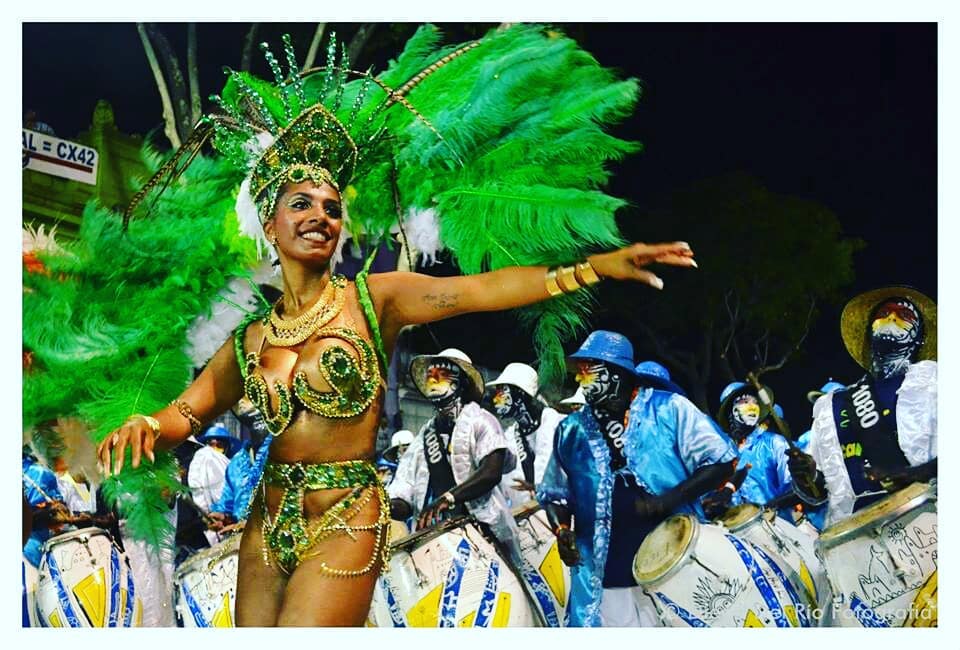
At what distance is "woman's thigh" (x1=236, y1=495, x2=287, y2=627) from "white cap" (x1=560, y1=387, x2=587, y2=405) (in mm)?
1428

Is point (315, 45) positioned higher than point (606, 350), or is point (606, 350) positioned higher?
point (315, 45)

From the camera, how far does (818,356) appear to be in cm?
532

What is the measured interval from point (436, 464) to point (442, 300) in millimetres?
810

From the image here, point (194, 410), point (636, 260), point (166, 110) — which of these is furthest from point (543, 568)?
point (166, 110)

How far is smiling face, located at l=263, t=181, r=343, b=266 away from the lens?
501 cm

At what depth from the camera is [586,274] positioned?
493 centimetres

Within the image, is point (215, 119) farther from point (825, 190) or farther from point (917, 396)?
point (917, 396)

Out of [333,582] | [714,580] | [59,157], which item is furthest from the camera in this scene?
[59,157]

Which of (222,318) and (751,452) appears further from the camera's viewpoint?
(222,318)

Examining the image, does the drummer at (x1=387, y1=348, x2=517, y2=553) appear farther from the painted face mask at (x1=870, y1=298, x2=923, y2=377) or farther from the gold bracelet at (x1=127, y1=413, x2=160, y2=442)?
the painted face mask at (x1=870, y1=298, x2=923, y2=377)

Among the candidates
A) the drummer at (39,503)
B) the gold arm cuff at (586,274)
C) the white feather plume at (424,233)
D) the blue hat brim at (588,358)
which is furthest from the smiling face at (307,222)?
the drummer at (39,503)

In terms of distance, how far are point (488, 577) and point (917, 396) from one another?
2050 mm

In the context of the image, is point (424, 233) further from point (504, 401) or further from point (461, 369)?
point (504, 401)

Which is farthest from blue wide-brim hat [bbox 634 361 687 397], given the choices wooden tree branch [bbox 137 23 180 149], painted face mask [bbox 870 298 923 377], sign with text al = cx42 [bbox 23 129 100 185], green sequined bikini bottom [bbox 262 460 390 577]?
sign with text al = cx42 [bbox 23 129 100 185]
